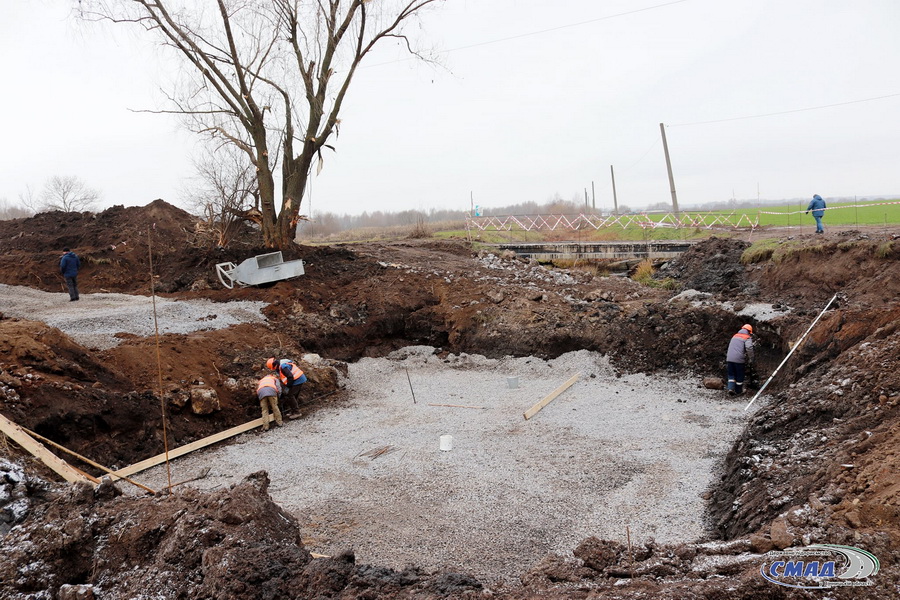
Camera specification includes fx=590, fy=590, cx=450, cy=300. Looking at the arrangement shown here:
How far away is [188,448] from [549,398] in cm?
569

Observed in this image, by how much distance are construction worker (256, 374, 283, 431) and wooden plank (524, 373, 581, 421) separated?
13.2 ft

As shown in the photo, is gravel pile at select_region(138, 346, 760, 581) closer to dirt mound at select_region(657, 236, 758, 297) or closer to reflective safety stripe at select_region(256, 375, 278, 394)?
reflective safety stripe at select_region(256, 375, 278, 394)

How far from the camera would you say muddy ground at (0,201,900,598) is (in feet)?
13.1

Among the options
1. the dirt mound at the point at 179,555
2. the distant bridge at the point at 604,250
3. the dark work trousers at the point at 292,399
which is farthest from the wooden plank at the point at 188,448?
the distant bridge at the point at 604,250

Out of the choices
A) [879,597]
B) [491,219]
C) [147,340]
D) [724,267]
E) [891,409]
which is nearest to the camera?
[879,597]

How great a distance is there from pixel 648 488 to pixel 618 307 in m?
7.20

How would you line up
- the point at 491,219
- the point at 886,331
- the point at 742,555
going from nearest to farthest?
the point at 742,555 → the point at 886,331 → the point at 491,219

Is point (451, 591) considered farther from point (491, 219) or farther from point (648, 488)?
point (491, 219)

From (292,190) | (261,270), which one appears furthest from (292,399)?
(292,190)

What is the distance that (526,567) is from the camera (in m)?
5.14

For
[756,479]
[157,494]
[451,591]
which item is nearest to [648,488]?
[756,479]

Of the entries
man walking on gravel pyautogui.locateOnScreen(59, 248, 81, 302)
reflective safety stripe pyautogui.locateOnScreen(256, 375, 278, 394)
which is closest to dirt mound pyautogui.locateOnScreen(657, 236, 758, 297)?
reflective safety stripe pyautogui.locateOnScreen(256, 375, 278, 394)

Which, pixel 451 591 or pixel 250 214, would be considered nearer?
pixel 451 591

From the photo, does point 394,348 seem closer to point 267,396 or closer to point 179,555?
point 267,396
